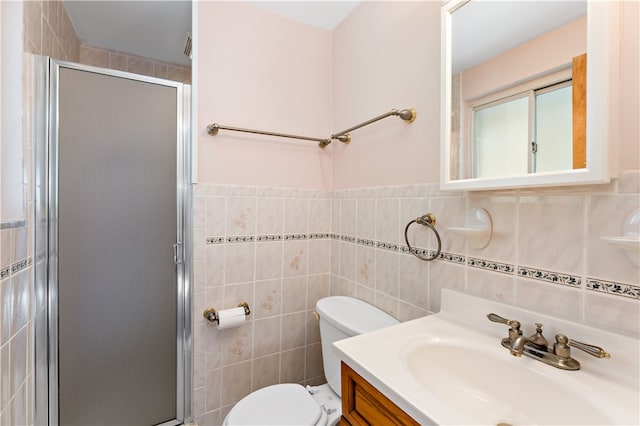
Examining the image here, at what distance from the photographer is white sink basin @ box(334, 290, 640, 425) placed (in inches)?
24.3

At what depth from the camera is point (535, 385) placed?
0.72 m

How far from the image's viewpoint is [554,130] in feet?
2.53

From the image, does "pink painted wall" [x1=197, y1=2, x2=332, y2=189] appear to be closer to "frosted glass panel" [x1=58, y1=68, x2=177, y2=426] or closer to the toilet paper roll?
"frosted glass panel" [x1=58, y1=68, x2=177, y2=426]

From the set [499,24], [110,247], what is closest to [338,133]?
[499,24]

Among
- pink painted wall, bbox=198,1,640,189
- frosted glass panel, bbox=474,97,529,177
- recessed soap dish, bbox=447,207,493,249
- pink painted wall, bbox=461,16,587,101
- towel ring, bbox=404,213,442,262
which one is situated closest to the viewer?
pink painted wall, bbox=461,16,587,101

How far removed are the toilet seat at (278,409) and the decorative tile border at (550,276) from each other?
933 mm

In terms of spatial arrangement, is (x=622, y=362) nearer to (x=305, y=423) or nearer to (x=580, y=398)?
(x=580, y=398)

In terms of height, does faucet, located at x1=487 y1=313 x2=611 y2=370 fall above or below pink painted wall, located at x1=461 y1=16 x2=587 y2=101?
below

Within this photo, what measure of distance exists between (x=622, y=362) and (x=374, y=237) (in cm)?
93

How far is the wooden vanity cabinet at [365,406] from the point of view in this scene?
2.20ft

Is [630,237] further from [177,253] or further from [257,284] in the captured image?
[177,253]

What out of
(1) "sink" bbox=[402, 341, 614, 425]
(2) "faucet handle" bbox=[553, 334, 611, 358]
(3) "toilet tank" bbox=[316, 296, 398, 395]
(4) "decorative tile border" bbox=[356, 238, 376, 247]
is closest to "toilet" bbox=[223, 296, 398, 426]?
(3) "toilet tank" bbox=[316, 296, 398, 395]

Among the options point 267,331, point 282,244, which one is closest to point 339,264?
point 282,244

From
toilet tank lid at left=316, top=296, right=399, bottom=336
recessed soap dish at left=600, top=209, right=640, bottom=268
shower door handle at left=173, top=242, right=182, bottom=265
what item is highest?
recessed soap dish at left=600, top=209, right=640, bottom=268
